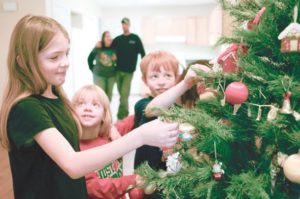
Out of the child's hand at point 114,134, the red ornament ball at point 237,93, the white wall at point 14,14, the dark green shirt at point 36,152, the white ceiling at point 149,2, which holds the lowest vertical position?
the child's hand at point 114,134

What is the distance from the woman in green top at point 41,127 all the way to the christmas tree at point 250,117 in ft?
0.40

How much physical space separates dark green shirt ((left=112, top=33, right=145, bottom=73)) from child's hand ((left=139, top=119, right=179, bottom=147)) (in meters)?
4.06

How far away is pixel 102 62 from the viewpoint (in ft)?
15.4

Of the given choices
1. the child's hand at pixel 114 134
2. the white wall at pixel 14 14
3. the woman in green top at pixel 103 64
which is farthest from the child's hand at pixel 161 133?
the woman in green top at pixel 103 64

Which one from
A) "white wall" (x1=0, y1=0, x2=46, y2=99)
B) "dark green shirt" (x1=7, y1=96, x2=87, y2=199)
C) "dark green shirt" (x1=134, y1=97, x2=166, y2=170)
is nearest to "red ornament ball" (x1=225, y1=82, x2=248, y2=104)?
"dark green shirt" (x1=7, y1=96, x2=87, y2=199)

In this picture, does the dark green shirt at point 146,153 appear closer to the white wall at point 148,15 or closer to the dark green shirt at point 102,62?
the dark green shirt at point 102,62

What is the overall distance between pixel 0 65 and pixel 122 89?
1651 mm

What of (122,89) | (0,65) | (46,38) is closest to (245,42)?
(46,38)

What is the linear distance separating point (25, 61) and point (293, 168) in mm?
689

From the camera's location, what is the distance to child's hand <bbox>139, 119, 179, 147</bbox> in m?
0.74

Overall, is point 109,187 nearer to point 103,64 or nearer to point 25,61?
point 25,61

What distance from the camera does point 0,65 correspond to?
4.03 m

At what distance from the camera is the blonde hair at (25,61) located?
88cm

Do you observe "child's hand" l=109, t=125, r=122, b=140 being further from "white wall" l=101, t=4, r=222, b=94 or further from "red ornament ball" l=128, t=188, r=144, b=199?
"white wall" l=101, t=4, r=222, b=94
